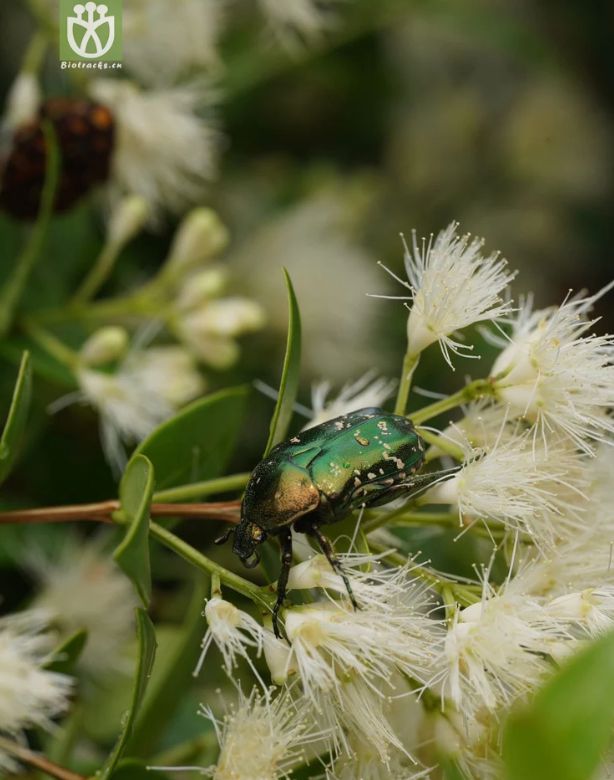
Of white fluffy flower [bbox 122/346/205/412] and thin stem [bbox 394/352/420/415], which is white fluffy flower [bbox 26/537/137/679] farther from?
thin stem [bbox 394/352/420/415]

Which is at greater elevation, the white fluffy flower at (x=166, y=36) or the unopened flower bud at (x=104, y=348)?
the white fluffy flower at (x=166, y=36)

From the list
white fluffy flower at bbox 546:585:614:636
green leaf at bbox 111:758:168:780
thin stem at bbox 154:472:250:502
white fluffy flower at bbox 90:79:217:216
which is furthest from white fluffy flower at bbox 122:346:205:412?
white fluffy flower at bbox 546:585:614:636

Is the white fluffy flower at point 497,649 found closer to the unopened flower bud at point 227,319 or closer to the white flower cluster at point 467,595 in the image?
the white flower cluster at point 467,595

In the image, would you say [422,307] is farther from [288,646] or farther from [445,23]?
[445,23]

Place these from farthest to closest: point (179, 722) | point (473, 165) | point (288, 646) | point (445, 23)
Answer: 1. point (473, 165)
2. point (445, 23)
3. point (179, 722)
4. point (288, 646)

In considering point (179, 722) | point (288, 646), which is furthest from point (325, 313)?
point (288, 646)

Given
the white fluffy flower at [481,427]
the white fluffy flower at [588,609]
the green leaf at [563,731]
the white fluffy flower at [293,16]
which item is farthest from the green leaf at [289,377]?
the white fluffy flower at [293,16]
